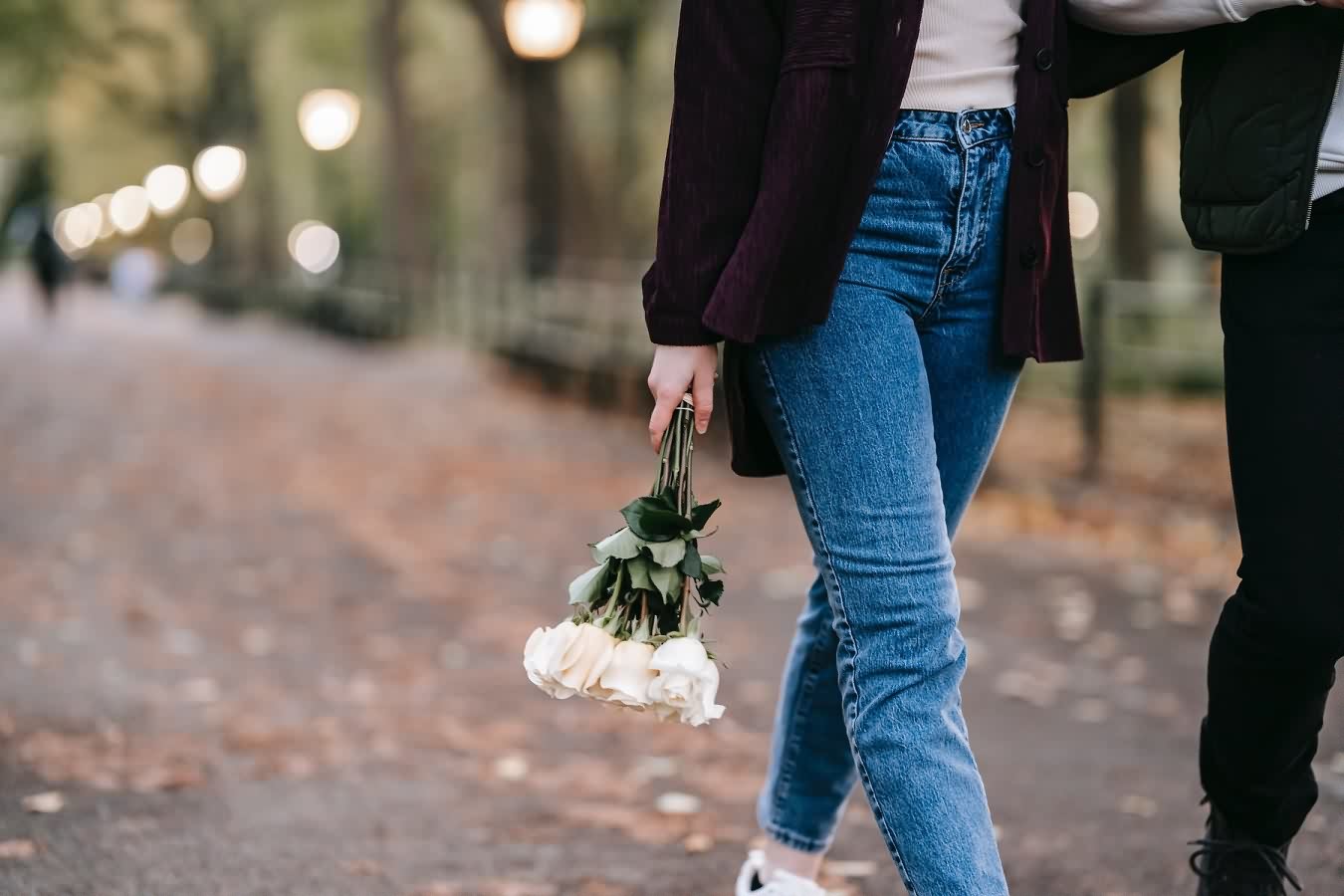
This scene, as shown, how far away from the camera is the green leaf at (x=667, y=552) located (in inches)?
81.5

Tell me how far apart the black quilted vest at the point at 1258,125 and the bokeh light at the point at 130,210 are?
190ft

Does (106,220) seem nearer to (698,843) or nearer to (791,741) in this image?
(698,843)

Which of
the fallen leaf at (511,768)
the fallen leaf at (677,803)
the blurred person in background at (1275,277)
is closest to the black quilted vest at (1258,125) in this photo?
the blurred person in background at (1275,277)

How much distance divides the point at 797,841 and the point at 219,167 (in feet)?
98.8

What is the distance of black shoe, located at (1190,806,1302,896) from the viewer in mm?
2418

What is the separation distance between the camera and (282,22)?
2755 centimetres

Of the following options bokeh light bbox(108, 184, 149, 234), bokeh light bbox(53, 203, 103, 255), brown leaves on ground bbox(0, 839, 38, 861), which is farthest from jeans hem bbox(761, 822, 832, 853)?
bokeh light bbox(53, 203, 103, 255)

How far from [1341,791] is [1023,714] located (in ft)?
3.70

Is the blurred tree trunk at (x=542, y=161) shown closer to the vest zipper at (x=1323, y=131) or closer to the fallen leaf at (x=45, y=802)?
the fallen leaf at (x=45, y=802)

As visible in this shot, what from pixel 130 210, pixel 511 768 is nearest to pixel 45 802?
pixel 511 768

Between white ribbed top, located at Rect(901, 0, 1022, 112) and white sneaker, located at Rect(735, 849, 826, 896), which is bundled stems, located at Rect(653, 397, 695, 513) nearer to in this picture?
white ribbed top, located at Rect(901, 0, 1022, 112)

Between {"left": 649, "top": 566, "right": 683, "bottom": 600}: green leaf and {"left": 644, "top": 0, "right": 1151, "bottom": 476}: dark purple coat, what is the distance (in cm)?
31

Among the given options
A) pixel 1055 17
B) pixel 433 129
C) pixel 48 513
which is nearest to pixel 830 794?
pixel 1055 17

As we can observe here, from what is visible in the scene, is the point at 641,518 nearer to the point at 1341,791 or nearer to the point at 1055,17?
the point at 1055,17
